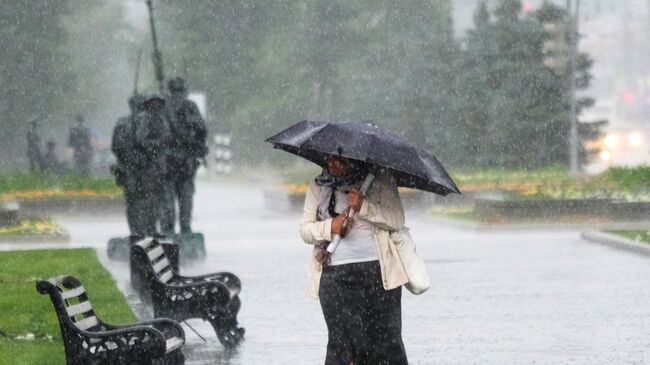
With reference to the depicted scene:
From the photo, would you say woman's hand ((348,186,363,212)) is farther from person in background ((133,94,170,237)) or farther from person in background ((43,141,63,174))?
person in background ((43,141,63,174))

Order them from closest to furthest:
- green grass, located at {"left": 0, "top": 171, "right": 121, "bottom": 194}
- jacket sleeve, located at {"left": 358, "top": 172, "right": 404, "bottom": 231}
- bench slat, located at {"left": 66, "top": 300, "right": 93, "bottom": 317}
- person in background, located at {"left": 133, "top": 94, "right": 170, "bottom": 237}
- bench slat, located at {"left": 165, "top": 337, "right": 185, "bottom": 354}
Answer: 1. jacket sleeve, located at {"left": 358, "top": 172, "right": 404, "bottom": 231}
2. bench slat, located at {"left": 66, "top": 300, "right": 93, "bottom": 317}
3. bench slat, located at {"left": 165, "top": 337, "right": 185, "bottom": 354}
4. person in background, located at {"left": 133, "top": 94, "right": 170, "bottom": 237}
5. green grass, located at {"left": 0, "top": 171, "right": 121, "bottom": 194}

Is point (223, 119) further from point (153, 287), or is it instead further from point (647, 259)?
point (153, 287)

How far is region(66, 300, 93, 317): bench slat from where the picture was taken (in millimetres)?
9953

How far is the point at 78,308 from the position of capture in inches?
403

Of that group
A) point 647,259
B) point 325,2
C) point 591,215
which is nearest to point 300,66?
point 325,2

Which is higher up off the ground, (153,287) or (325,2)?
(325,2)

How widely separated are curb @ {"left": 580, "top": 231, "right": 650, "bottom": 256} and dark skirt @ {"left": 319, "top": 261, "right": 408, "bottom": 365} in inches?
556

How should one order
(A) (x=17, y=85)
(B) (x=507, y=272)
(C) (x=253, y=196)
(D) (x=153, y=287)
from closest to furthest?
(D) (x=153, y=287) → (B) (x=507, y=272) → (C) (x=253, y=196) → (A) (x=17, y=85)

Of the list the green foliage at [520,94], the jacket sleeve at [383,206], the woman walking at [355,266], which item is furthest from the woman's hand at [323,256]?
the green foliage at [520,94]

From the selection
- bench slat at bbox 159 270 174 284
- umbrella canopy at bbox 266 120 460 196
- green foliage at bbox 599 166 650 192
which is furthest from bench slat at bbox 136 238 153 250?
green foliage at bbox 599 166 650 192

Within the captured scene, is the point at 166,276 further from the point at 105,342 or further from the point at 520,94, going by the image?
the point at 520,94

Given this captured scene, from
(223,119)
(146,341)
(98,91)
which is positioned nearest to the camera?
(146,341)

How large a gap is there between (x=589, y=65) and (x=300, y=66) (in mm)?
31785

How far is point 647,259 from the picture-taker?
881 inches
